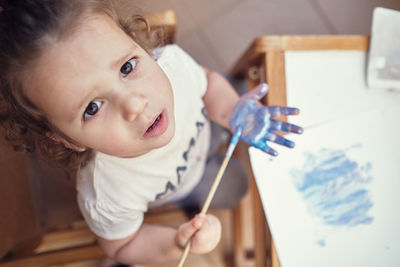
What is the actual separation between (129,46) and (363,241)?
17.9 inches

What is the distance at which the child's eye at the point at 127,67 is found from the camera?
1.36ft

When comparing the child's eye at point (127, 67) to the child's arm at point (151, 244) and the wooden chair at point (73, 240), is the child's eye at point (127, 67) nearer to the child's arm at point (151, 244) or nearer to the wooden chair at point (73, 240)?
the wooden chair at point (73, 240)

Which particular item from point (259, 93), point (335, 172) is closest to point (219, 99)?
point (259, 93)

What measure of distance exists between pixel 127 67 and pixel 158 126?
0.30 feet

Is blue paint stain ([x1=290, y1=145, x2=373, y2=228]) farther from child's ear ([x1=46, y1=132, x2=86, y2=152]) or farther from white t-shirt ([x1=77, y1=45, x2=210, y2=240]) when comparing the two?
child's ear ([x1=46, y1=132, x2=86, y2=152])

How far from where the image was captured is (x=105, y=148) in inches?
17.0

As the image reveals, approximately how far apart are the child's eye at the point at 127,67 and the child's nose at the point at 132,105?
0.04 meters

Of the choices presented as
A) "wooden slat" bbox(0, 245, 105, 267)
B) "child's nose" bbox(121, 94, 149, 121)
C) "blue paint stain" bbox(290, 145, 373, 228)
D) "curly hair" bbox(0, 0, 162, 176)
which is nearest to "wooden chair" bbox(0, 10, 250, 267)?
"wooden slat" bbox(0, 245, 105, 267)

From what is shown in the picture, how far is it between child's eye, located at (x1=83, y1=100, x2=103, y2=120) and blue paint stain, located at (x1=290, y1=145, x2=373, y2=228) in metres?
0.32

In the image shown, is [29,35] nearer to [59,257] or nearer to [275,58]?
[275,58]

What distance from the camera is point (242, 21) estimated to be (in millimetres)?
1057

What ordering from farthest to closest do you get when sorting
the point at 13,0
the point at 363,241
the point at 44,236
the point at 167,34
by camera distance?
the point at 44,236, the point at 167,34, the point at 363,241, the point at 13,0

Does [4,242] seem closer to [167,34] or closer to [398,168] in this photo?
[167,34]

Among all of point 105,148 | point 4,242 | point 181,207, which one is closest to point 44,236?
point 4,242
